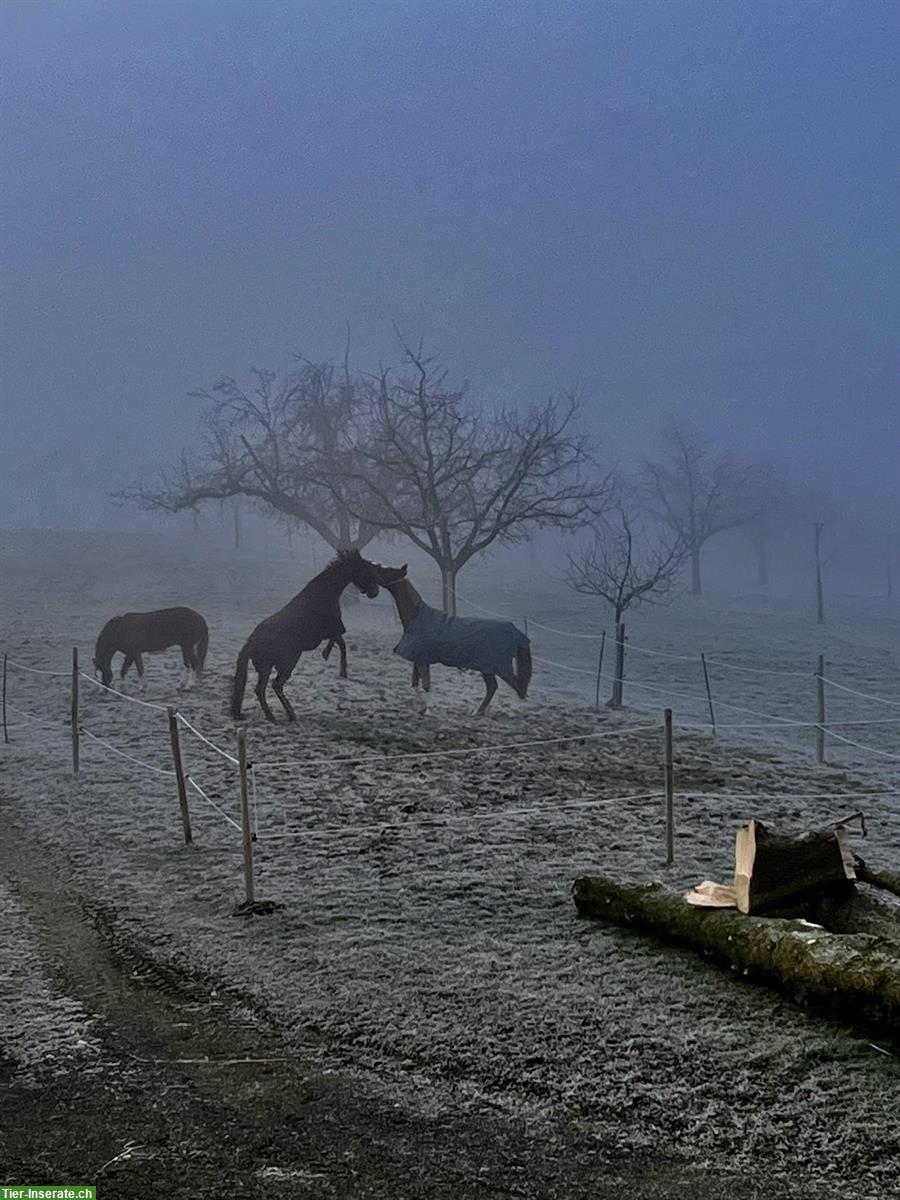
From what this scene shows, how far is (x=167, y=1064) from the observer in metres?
4.71

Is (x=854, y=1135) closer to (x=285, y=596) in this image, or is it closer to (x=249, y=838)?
(x=249, y=838)

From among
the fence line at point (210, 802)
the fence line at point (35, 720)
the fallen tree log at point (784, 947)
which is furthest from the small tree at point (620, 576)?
the fallen tree log at point (784, 947)

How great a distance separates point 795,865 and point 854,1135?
8.02ft

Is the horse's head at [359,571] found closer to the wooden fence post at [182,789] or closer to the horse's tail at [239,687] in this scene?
the horse's tail at [239,687]

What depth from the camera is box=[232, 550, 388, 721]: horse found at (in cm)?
1516

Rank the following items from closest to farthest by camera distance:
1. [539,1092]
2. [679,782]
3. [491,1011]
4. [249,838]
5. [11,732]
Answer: [539,1092] → [491,1011] → [249,838] → [679,782] → [11,732]

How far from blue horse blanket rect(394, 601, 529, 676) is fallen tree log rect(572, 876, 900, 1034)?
9.16 m

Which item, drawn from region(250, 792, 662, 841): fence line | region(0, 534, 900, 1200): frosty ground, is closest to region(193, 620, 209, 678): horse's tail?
region(0, 534, 900, 1200): frosty ground

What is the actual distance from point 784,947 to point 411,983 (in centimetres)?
226

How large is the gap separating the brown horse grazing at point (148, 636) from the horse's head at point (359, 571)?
12.7 feet

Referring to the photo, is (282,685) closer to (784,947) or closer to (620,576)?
(784,947)

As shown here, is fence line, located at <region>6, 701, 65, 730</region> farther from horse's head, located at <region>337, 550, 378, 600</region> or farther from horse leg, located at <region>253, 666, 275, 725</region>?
horse's head, located at <region>337, 550, 378, 600</region>

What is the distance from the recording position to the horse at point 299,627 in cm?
1516

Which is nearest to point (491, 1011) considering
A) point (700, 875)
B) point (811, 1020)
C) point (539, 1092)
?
point (539, 1092)
